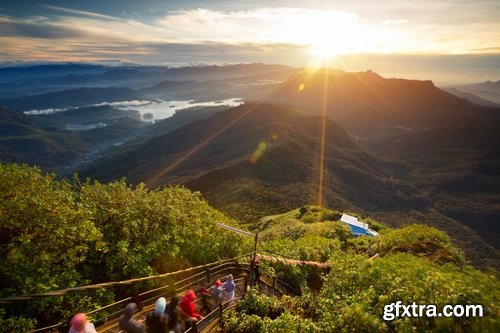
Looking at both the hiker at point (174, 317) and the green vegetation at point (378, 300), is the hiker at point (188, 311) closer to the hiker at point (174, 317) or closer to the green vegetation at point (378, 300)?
the hiker at point (174, 317)

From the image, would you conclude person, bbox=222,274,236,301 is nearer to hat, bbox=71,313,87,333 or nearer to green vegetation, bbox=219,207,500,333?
green vegetation, bbox=219,207,500,333

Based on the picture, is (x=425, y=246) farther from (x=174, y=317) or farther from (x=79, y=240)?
(x=79, y=240)

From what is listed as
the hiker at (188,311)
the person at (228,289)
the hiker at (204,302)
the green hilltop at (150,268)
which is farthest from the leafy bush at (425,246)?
the hiker at (188,311)

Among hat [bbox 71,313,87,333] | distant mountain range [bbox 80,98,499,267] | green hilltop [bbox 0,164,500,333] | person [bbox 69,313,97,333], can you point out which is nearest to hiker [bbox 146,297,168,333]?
person [bbox 69,313,97,333]

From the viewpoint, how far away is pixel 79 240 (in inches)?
490

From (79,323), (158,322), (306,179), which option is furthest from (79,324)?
(306,179)

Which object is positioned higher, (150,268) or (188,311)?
(188,311)

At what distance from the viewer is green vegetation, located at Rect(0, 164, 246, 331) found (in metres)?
10.4

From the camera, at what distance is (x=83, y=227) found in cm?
1230

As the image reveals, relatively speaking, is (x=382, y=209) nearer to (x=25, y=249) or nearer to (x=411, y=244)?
(x=411, y=244)

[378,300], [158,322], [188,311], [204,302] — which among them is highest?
[378,300]

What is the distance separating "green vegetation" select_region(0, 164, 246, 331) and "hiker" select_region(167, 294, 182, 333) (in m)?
3.54

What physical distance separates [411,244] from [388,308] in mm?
13486

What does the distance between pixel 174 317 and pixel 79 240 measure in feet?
17.7
